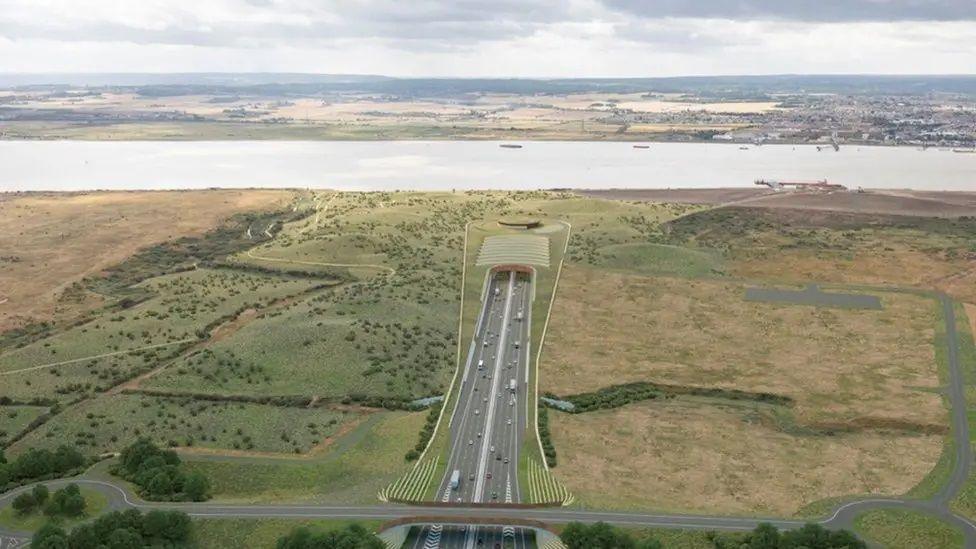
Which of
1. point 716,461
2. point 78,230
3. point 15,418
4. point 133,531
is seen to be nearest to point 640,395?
point 716,461

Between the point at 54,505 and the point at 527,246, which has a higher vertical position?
the point at 527,246

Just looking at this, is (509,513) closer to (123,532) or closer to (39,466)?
(123,532)

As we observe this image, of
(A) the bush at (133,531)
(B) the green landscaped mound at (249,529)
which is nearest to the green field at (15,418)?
(A) the bush at (133,531)

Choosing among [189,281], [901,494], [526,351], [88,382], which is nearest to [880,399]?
[901,494]

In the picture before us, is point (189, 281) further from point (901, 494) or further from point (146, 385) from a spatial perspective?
point (901, 494)

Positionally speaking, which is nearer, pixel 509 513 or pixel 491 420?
pixel 509 513

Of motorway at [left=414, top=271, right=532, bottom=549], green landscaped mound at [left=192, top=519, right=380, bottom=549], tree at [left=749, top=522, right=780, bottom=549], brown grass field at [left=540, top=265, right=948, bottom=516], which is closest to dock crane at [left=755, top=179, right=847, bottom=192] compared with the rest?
brown grass field at [left=540, top=265, right=948, bottom=516]

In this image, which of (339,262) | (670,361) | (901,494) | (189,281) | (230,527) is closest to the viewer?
(230,527)
